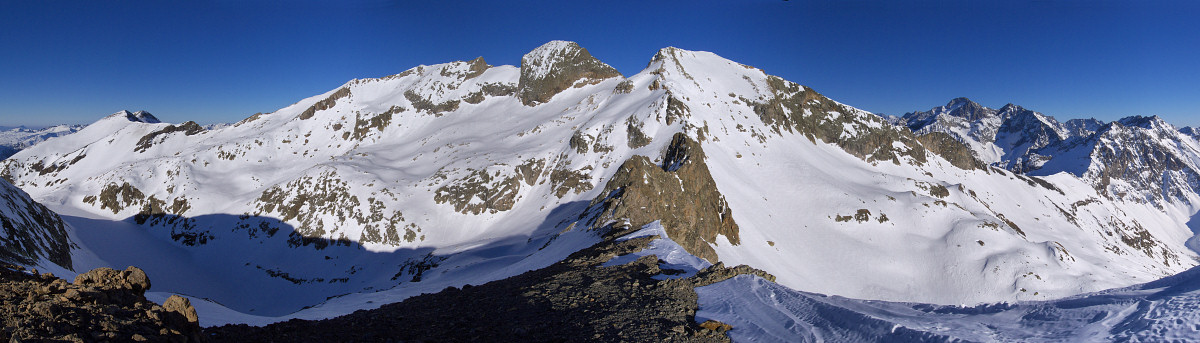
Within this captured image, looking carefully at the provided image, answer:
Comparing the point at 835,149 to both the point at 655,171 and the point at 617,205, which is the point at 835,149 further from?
the point at 617,205

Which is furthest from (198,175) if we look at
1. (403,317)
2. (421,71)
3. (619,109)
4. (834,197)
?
(834,197)

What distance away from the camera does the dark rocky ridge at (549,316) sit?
31.1 ft

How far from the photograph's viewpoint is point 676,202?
46094 mm

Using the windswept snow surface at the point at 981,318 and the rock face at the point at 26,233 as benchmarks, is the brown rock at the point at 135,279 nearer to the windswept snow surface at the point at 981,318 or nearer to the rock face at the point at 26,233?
the windswept snow surface at the point at 981,318

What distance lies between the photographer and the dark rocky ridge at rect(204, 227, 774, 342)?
9484 mm

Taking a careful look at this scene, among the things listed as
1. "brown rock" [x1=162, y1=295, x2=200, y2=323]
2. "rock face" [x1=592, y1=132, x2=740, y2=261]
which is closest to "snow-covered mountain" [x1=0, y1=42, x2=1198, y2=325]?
"rock face" [x1=592, y1=132, x2=740, y2=261]

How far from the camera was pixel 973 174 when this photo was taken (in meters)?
126

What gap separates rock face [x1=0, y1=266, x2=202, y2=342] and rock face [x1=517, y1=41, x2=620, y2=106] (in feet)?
362

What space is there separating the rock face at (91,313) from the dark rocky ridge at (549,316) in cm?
88

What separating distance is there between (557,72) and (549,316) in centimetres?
11495

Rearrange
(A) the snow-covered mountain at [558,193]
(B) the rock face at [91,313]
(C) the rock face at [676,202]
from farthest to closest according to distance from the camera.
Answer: (A) the snow-covered mountain at [558,193] → (C) the rock face at [676,202] → (B) the rock face at [91,313]

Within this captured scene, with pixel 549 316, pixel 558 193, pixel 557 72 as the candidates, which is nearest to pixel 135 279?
pixel 549 316

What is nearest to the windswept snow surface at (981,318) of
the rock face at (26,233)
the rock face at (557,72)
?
the rock face at (26,233)

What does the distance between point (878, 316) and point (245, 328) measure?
12.0 metres
